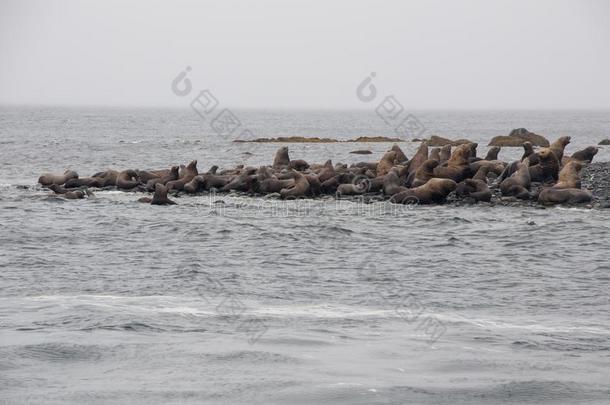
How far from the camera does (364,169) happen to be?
31219 millimetres

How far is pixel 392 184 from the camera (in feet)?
90.1

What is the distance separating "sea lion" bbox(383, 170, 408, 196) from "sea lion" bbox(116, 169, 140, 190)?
8.35 meters

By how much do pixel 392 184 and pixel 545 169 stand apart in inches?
191

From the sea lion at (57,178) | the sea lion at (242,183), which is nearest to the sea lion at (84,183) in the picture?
the sea lion at (57,178)

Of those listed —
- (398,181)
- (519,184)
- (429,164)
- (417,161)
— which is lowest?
(398,181)

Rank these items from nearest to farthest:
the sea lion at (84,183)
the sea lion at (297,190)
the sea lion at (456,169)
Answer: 1. the sea lion at (456,169)
2. the sea lion at (297,190)
3. the sea lion at (84,183)

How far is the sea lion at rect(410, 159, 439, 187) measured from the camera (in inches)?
1064

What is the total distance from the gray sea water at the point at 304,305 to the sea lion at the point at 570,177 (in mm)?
2350

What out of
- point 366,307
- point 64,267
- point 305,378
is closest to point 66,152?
point 64,267

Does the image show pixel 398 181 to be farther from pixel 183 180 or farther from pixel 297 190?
pixel 183 180

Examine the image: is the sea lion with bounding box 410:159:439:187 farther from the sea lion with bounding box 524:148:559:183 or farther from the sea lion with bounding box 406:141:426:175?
the sea lion with bounding box 524:148:559:183

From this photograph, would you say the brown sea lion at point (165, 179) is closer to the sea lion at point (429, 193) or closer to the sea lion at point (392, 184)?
the sea lion at point (392, 184)

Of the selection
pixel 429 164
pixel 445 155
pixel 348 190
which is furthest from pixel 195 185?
pixel 445 155

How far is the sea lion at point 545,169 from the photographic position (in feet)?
93.5
